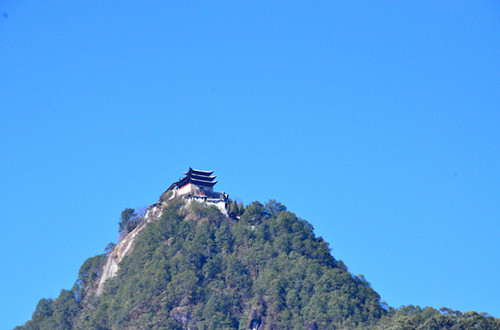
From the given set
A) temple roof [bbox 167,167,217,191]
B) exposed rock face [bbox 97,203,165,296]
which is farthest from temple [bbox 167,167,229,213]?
exposed rock face [bbox 97,203,165,296]

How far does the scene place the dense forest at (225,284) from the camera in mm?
86125

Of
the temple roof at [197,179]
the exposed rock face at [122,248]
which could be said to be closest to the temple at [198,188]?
the temple roof at [197,179]

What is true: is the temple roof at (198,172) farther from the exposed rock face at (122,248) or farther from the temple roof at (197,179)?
the exposed rock face at (122,248)

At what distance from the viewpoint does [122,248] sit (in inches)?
4058

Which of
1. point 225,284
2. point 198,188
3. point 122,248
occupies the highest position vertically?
point 198,188

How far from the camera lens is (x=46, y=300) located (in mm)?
99312

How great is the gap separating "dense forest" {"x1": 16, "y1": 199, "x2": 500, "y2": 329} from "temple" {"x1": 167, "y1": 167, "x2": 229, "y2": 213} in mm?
1688

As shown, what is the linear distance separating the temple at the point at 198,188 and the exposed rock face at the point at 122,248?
3.19 m

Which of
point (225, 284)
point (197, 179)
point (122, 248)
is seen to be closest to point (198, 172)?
point (197, 179)

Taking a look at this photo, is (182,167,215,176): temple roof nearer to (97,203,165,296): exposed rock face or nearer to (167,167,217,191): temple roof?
(167,167,217,191): temple roof

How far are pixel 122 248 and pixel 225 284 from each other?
17.5 m

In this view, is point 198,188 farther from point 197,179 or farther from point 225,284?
point 225,284

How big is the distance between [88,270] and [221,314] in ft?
83.8

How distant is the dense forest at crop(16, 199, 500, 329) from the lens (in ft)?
283
